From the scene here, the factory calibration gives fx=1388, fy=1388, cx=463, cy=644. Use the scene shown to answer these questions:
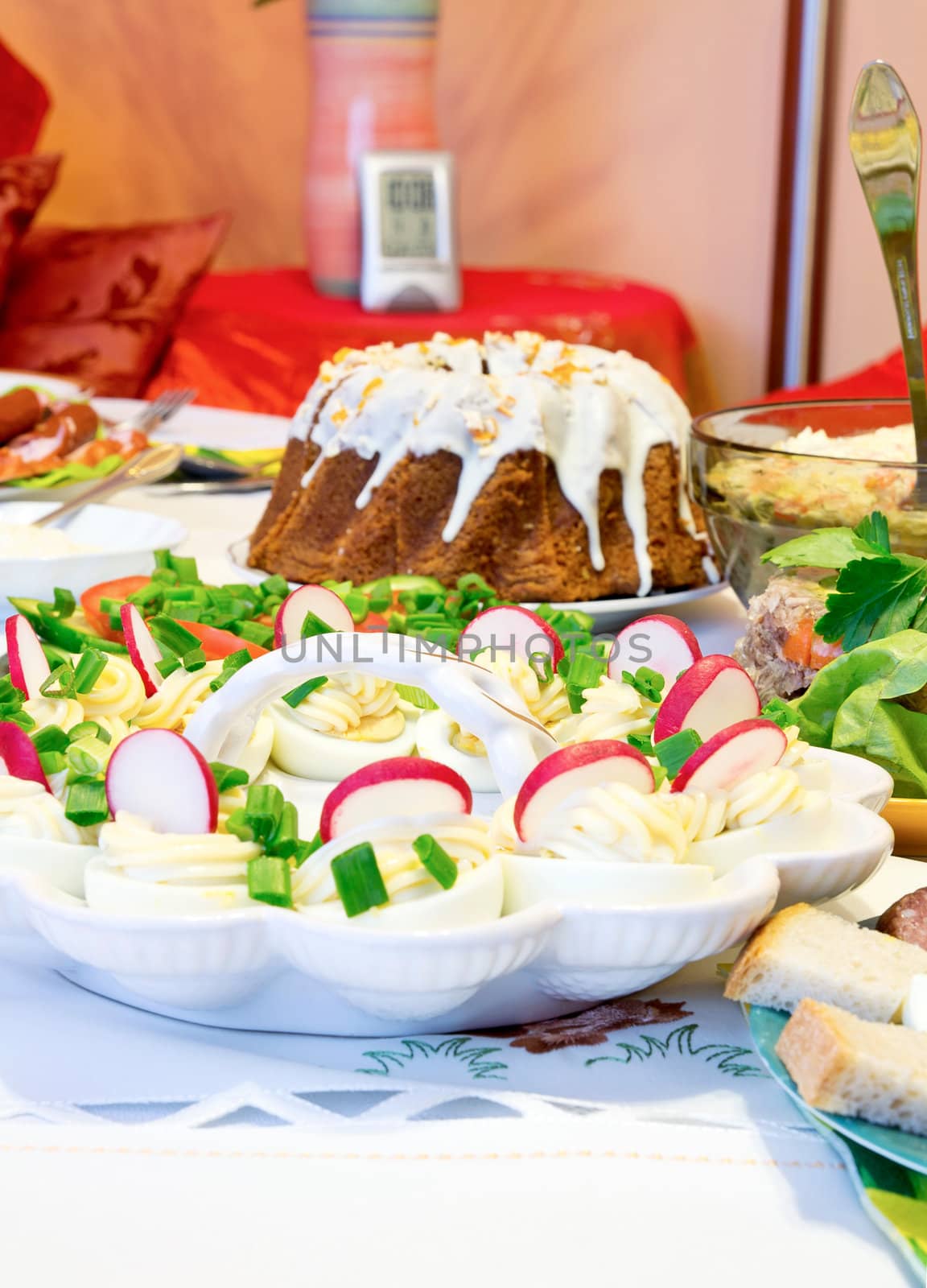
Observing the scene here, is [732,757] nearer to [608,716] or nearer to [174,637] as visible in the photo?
[608,716]

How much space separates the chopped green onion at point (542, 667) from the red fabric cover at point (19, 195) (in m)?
2.60

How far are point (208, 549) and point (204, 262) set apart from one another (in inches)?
69.4

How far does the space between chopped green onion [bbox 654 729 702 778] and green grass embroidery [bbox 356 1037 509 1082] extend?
0.17m

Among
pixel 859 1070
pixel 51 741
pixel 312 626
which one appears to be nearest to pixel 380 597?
pixel 312 626

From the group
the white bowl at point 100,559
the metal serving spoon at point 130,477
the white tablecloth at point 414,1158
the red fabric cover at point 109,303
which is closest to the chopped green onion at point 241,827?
the white tablecloth at point 414,1158

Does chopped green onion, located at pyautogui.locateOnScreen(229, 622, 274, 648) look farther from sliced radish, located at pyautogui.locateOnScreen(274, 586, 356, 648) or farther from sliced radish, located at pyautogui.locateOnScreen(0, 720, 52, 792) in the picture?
sliced radish, located at pyautogui.locateOnScreen(0, 720, 52, 792)

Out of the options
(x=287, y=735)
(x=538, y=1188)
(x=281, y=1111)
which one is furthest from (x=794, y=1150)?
(x=287, y=735)

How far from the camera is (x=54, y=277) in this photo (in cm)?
322

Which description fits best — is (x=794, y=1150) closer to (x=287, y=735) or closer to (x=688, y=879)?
(x=688, y=879)

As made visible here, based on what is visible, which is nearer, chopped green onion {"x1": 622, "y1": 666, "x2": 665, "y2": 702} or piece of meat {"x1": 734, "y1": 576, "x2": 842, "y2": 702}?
chopped green onion {"x1": 622, "y1": 666, "x2": 665, "y2": 702}

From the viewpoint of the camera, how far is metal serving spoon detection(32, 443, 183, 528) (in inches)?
59.9

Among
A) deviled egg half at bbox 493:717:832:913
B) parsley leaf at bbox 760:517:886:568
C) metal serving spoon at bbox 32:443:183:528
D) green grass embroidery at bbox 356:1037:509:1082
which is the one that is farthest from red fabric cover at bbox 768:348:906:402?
green grass embroidery at bbox 356:1037:509:1082

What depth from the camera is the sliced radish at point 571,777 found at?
65cm

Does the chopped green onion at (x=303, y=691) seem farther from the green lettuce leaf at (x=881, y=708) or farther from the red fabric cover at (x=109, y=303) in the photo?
the red fabric cover at (x=109, y=303)
